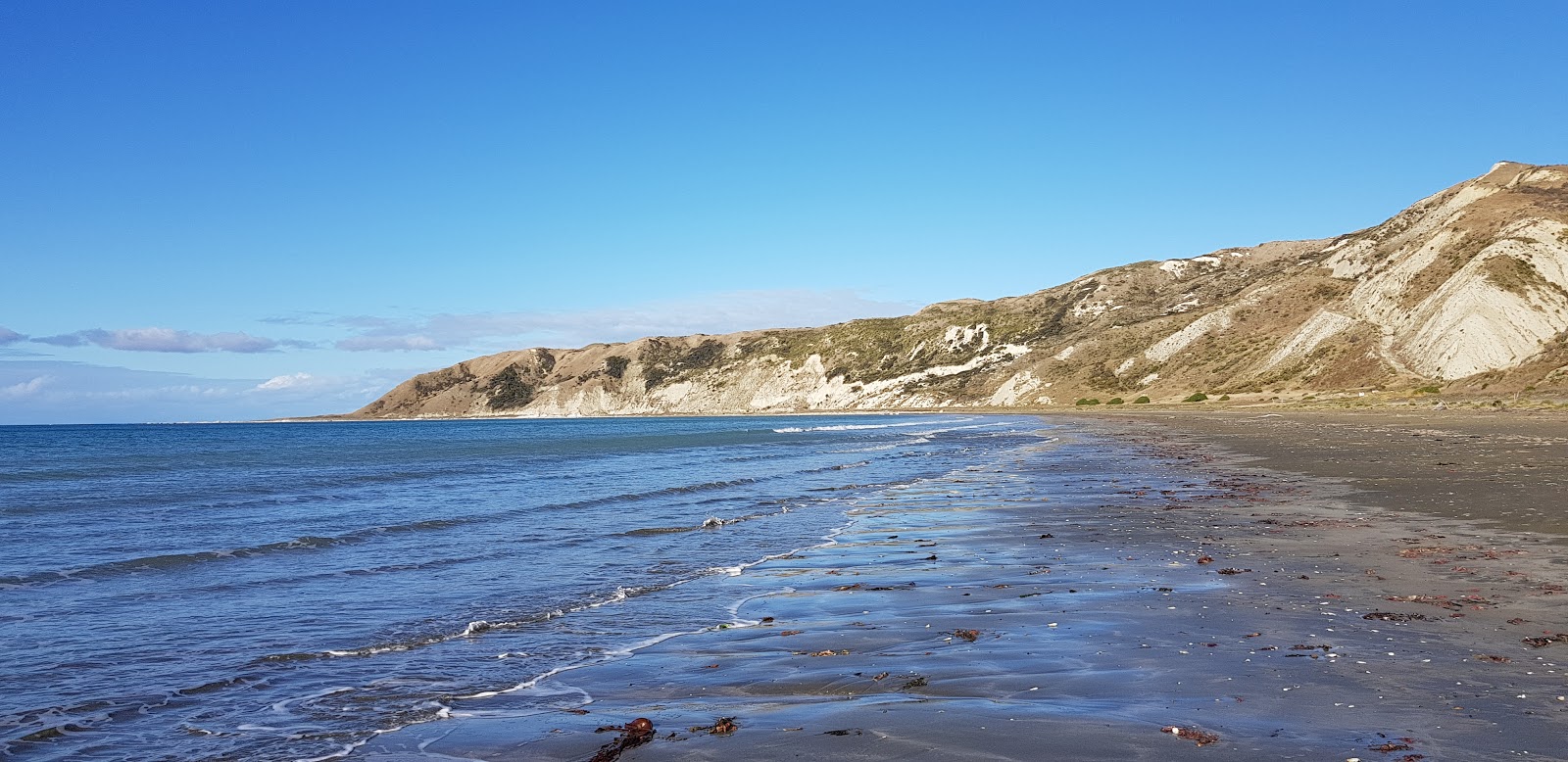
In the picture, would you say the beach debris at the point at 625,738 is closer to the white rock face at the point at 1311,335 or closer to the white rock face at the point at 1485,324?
the white rock face at the point at 1485,324

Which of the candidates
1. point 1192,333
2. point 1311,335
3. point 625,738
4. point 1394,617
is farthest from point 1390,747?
point 1192,333

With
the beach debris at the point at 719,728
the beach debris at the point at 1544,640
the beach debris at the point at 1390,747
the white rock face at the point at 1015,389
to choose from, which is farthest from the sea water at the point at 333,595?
the white rock face at the point at 1015,389

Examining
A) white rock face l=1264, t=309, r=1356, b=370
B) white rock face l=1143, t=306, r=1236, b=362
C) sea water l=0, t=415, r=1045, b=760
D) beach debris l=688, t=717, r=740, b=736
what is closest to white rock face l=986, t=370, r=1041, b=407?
white rock face l=1143, t=306, r=1236, b=362

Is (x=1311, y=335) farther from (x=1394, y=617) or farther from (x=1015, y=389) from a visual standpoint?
(x=1394, y=617)

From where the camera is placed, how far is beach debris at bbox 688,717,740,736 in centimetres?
709

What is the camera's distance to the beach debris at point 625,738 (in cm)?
668

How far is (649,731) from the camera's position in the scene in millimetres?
7117

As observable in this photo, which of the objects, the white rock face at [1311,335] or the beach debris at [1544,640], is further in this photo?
the white rock face at [1311,335]

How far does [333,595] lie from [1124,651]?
443 inches

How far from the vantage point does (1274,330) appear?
11138cm

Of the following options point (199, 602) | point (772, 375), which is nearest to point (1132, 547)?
point (199, 602)

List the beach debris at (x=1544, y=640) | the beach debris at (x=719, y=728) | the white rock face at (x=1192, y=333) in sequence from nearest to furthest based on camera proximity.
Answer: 1. the beach debris at (x=719, y=728)
2. the beach debris at (x=1544, y=640)
3. the white rock face at (x=1192, y=333)

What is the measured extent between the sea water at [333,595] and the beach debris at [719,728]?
1.98 m

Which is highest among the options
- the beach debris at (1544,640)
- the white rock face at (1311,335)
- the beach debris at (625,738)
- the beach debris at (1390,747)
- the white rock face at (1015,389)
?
the white rock face at (1311,335)
